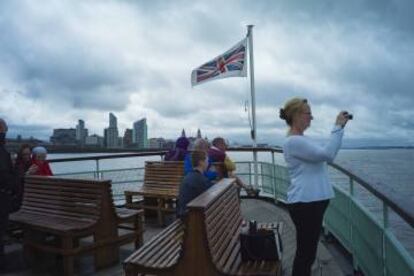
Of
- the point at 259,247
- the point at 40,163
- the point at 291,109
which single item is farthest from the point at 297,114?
the point at 40,163

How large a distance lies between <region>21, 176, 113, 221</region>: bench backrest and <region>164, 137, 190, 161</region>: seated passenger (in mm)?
2846

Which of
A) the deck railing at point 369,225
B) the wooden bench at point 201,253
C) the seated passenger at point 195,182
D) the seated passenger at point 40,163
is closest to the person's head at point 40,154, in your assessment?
the seated passenger at point 40,163

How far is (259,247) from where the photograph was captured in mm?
3582

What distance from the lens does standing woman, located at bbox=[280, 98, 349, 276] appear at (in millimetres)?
3248

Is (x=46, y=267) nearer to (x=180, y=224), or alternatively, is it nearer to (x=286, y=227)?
(x=180, y=224)

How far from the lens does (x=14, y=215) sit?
5.63 m

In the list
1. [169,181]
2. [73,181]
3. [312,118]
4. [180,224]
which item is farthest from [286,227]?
[312,118]

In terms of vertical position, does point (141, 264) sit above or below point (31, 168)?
below

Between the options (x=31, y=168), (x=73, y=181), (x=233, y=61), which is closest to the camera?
(x=73, y=181)

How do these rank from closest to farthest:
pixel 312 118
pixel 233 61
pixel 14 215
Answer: pixel 312 118
pixel 14 215
pixel 233 61

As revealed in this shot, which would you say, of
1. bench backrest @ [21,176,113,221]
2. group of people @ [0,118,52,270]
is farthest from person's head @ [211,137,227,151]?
group of people @ [0,118,52,270]

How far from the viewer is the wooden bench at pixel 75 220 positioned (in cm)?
488

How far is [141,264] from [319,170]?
149cm

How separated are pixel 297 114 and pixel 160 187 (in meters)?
4.66
